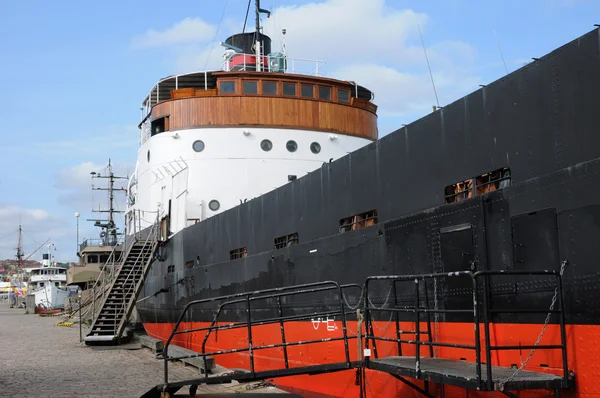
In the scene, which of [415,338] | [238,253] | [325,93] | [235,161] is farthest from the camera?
[325,93]

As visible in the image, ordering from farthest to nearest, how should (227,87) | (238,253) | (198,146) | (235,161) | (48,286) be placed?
(48,286) → (227,87) → (198,146) → (235,161) → (238,253)

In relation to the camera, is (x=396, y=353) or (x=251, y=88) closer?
(x=396, y=353)

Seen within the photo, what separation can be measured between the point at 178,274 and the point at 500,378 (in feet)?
43.2

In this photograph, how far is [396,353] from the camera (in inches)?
317

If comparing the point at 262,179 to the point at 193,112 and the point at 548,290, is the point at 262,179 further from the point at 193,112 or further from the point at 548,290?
the point at 548,290

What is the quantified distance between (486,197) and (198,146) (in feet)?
36.1

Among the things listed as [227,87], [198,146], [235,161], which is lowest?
[235,161]

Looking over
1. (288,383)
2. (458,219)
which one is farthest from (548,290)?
(288,383)

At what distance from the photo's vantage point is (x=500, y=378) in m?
5.24

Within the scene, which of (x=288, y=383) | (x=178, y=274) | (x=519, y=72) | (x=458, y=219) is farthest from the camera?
(x=178, y=274)

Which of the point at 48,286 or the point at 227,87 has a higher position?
the point at 227,87

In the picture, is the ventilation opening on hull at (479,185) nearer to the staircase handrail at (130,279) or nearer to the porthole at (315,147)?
the porthole at (315,147)

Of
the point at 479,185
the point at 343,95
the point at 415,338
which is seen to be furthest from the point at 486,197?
the point at 343,95

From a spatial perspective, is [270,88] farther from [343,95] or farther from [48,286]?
[48,286]
